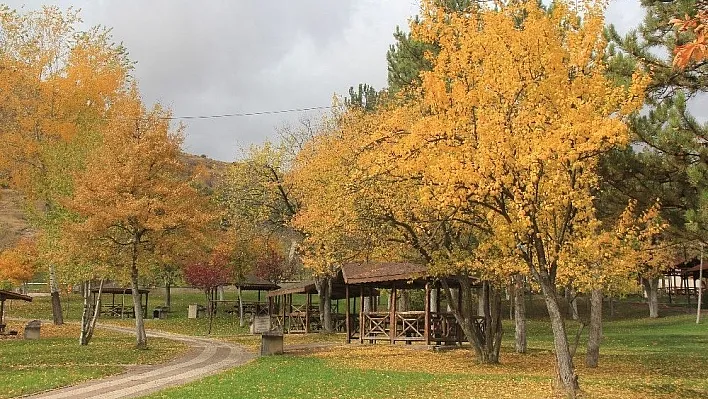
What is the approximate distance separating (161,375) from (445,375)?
291 inches

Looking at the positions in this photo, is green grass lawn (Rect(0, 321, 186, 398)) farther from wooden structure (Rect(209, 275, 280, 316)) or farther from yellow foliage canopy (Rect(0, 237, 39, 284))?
wooden structure (Rect(209, 275, 280, 316))

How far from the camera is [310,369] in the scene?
18516 millimetres

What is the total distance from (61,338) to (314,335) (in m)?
12.2

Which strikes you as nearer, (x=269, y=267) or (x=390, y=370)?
(x=390, y=370)

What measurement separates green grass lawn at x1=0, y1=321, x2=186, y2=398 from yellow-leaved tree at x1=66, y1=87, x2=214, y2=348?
6.98 feet

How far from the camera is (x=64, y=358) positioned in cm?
2059

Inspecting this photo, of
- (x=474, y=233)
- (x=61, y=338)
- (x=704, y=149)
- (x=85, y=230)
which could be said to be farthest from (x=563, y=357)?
(x=61, y=338)

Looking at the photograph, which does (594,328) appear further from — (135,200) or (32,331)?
(32,331)

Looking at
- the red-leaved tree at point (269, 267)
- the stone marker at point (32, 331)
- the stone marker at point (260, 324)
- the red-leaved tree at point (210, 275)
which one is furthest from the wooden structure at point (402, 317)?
the red-leaved tree at point (269, 267)

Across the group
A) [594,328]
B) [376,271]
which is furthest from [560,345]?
[376,271]

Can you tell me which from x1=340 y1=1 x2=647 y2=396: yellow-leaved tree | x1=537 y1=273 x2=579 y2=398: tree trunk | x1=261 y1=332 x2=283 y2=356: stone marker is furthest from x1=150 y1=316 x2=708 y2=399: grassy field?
x1=340 y1=1 x2=647 y2=396: yellow-leaved tree

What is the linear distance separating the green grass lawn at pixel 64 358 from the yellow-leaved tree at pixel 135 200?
2.13m

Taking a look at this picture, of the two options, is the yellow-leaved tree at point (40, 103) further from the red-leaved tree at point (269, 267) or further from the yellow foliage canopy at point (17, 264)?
the red-leaved tree at point (269, 267)

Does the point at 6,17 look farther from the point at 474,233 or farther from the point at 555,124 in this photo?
the point at 555,124
